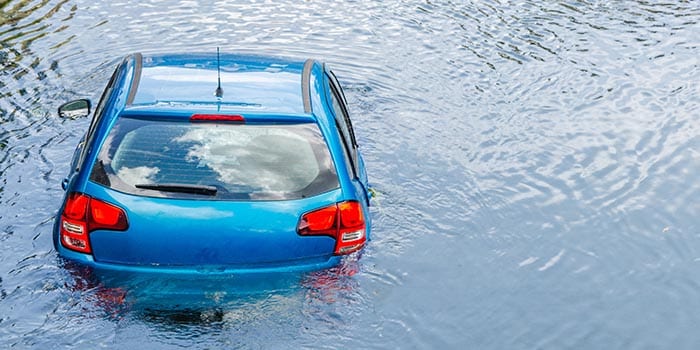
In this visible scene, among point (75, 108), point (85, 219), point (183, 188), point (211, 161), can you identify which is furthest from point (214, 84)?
point (75, 108)

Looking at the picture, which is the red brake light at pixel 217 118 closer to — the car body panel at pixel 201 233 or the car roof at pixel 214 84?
the car roof at pixel 214 84

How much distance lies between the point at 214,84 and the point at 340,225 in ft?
4.51

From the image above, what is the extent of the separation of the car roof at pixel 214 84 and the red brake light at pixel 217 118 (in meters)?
0.08

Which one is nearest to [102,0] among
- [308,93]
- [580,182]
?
[580,182]

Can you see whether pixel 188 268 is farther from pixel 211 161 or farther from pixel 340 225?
pixel 340 225

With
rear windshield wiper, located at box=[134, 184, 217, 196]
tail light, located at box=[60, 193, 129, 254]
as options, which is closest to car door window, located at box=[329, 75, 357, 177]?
rear windshield wiper, located at box=[134, 184, 217, 196]

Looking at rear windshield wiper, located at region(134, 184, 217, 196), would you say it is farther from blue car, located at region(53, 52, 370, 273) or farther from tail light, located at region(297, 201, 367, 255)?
tail light, located at region(297, 201, 367, 255)

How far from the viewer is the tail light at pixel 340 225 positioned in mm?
7238

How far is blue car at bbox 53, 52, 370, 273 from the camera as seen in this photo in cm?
706

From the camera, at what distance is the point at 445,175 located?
10867 millimetres

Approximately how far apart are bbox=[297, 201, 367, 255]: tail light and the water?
31 cm

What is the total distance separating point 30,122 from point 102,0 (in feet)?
23.7

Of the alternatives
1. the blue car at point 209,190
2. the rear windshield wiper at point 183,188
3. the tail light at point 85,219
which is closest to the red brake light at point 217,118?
the blue car at point 209,190

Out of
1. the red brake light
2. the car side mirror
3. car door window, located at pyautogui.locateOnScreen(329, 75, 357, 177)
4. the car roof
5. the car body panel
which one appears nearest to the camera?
the car body panel
